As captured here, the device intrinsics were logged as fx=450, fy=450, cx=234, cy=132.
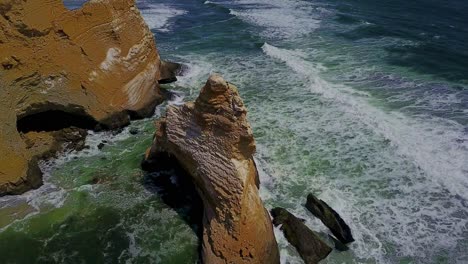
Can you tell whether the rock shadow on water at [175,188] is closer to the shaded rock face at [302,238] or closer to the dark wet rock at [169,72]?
the shaded rock face at [302,238]

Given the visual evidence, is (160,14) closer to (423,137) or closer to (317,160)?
(317,160)

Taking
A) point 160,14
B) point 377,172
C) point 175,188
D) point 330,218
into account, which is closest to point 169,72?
point 175,188

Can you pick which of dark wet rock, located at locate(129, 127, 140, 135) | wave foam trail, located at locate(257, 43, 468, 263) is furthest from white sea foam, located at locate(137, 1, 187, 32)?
wave foam trail, located at locate(257, 43, 468, 263)

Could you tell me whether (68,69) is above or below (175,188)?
above

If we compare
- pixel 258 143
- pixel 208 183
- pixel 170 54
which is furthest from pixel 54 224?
pixel 170 54

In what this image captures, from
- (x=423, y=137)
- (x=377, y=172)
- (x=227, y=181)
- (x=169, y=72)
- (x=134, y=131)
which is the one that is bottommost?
(x=377, y=172)

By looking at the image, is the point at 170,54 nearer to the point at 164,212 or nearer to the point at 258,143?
the point at 258,143
